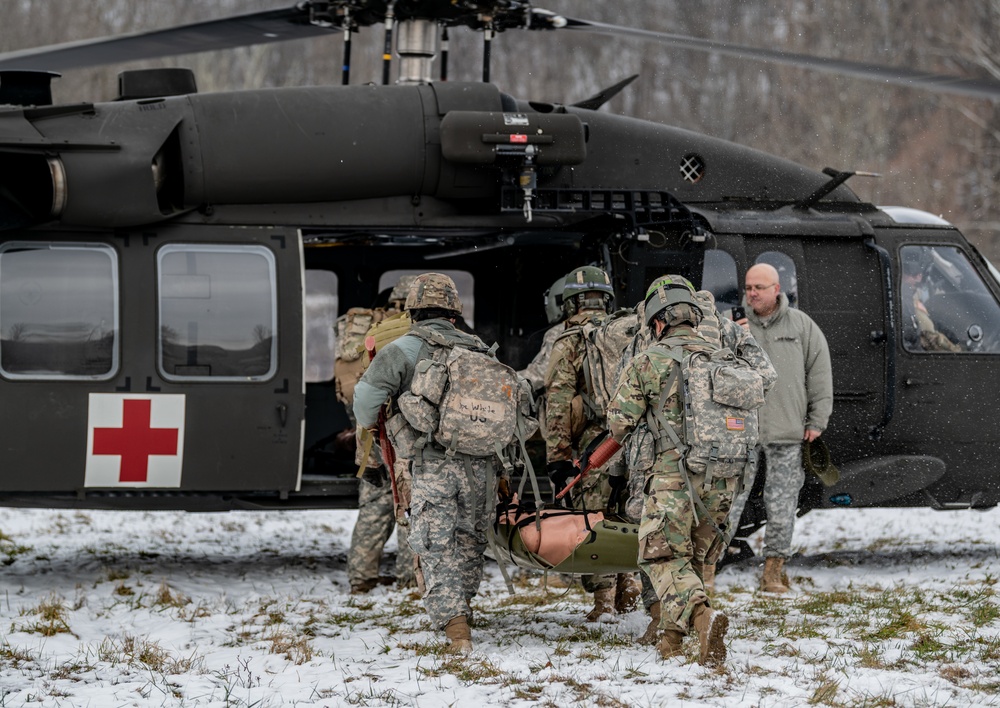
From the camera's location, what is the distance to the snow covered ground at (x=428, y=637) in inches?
213

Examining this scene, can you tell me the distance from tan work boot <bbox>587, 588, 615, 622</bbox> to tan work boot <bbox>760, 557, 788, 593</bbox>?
1396 millimetres

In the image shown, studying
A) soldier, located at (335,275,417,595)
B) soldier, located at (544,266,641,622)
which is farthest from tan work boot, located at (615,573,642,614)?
soldier, located at (335,275,417,595)

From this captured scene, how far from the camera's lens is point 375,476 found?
7906 millimetres

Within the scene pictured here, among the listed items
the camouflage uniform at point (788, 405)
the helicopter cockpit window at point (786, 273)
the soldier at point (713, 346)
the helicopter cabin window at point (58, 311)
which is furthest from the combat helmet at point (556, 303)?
the helicopter cabin window at point (58, 311)

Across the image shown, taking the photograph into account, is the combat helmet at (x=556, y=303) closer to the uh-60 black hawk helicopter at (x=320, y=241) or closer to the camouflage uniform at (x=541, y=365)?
the camouflage uniform at (x=541, y=365)

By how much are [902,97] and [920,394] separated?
30270 millimetres

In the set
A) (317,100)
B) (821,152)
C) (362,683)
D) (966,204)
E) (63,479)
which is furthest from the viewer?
(821,152)

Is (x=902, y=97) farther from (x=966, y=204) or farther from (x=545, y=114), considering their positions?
(x=545, y=114)

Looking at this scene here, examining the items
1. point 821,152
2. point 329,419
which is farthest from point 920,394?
point 821,152

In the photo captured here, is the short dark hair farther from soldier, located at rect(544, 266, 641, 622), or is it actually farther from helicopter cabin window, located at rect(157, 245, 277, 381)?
helicopter cabin window, located at rect(157, 245, 277, 381)

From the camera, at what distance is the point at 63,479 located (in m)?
7.72

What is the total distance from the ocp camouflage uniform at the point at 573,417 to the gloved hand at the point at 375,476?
4.15ft

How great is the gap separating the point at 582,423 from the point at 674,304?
1.29 meters

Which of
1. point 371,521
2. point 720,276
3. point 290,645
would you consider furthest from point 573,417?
point 720,276
